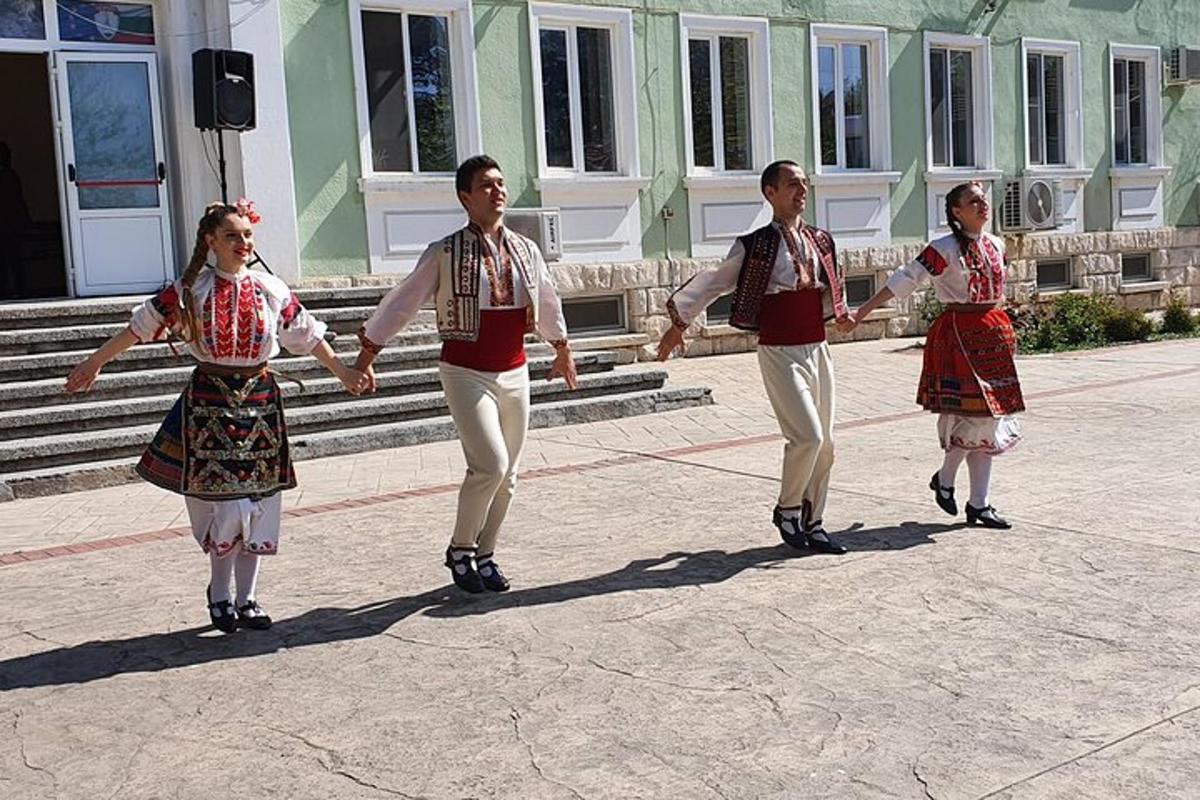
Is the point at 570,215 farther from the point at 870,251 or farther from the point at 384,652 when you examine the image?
the point at 384,652

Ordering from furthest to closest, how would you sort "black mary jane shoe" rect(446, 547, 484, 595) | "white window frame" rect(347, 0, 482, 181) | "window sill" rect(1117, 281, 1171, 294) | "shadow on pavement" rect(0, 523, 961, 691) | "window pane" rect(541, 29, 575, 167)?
"window sill" rect(1117, 281, 1171, 294) < "window pane" rect(541, 29, 575, 167) < "white window frame" rect(347, 0, 482, 181) < "black mary jane shoe" rect(446, 547, 484, 595) < "shadow on pavement" rect(0, 523, 961, 691)

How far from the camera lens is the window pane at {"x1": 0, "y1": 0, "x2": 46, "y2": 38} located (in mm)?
12477

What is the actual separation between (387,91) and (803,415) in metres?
8.88

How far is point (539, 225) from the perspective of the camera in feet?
46.9

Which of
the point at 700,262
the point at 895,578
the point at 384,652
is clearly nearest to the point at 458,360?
the point at 384,652

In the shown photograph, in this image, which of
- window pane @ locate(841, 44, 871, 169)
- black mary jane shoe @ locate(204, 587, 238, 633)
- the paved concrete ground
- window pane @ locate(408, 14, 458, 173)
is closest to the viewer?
the paved concrete ground

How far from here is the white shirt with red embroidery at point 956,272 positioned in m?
6.73

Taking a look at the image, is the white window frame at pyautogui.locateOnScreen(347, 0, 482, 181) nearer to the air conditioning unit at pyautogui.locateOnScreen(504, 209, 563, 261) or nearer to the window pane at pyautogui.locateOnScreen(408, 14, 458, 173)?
the window pane at pyautogui.locateOnScreen(408, 14, 458, 173)

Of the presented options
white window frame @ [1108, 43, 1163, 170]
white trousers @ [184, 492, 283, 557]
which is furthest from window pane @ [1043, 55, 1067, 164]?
white trousers @ [184, 492, 283, 557]

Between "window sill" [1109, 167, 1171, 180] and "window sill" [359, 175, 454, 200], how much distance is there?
1124 cm

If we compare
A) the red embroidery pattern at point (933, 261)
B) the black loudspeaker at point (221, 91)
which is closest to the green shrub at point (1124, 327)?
the black loudspeaker at point (221, 91)

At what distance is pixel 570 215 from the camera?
1507 centimetres

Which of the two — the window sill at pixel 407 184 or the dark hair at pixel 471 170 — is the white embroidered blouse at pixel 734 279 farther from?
the window sill at pixel 407 184

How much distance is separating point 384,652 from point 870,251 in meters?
13.6
